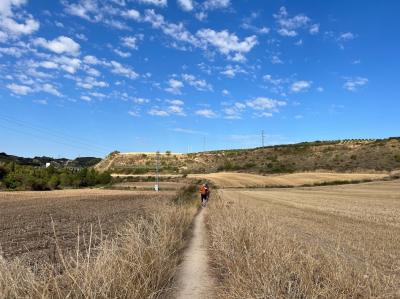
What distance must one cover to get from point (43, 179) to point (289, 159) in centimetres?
6208

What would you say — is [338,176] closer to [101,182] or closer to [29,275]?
[101,182]

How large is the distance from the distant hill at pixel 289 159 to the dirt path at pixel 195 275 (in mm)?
88393

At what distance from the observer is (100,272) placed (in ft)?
25.0

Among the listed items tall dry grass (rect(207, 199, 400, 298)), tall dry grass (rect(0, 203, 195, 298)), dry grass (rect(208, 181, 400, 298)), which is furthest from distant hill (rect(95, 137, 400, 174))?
tall dry grass (rect(207, 199, 400, 298))

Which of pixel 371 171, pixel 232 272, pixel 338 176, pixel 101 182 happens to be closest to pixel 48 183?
pixel 101 182

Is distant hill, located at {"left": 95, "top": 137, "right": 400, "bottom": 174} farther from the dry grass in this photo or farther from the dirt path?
the dry grass

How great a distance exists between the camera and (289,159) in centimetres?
13175

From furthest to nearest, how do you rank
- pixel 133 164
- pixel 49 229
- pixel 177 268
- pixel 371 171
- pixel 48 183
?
pixel 133 164 < pixel 48 183 < pixel 371 171 < pixel 49 229 < pixel 177 268

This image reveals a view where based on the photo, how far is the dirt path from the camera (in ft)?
35.8

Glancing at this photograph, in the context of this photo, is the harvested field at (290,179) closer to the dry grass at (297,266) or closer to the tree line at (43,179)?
the tree line at (43,179)

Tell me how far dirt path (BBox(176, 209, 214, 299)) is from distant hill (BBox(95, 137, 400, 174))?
3480 inches

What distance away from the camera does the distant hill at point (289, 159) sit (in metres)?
109

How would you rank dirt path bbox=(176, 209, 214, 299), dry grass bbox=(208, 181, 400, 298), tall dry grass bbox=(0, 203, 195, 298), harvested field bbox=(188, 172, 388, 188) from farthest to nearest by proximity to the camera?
1. harvested field bbox=(188, 172, 388, 188)
2. dirt path bbox=(176, 209, 214, 299)
3. dry grass bbox=(208, 181, 400, 298)
4. tall dry grass bbox=(0, 203, 195, 298)

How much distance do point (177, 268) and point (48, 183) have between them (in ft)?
331
